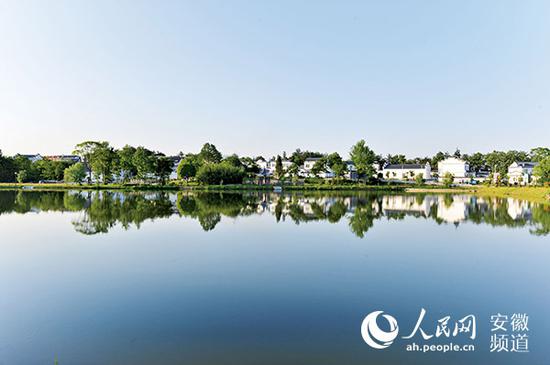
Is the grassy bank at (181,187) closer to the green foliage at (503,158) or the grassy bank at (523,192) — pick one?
the grassy bank at (523,192)

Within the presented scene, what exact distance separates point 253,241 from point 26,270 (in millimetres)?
6607

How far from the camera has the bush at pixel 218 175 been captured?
53875 mm

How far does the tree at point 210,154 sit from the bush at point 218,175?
20.9 metres

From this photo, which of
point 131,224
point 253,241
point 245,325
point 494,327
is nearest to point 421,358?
point 494,327

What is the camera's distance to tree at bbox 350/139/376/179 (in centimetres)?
6138

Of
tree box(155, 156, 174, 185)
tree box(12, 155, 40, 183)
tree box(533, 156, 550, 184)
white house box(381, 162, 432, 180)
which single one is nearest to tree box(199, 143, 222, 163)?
tree box(155, 156, 174, 185)

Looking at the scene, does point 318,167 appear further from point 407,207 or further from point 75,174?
point 75,174

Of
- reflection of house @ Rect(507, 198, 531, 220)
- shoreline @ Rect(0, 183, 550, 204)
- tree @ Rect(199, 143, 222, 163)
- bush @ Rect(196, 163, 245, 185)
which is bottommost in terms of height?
reflection of house @ Rect(507, 198, 531, 220)

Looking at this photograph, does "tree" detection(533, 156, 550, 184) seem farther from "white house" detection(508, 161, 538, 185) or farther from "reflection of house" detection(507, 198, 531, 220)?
"reflection of house" detection(507, 198, 531, 220)

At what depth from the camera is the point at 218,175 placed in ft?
179

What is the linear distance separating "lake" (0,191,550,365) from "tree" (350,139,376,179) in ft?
156

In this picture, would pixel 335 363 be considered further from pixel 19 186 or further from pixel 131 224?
pixel 19 186

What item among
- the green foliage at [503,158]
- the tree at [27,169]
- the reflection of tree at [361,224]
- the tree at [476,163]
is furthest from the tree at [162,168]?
the tree at [476,163]

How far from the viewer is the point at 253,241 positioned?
12812 millimetres
